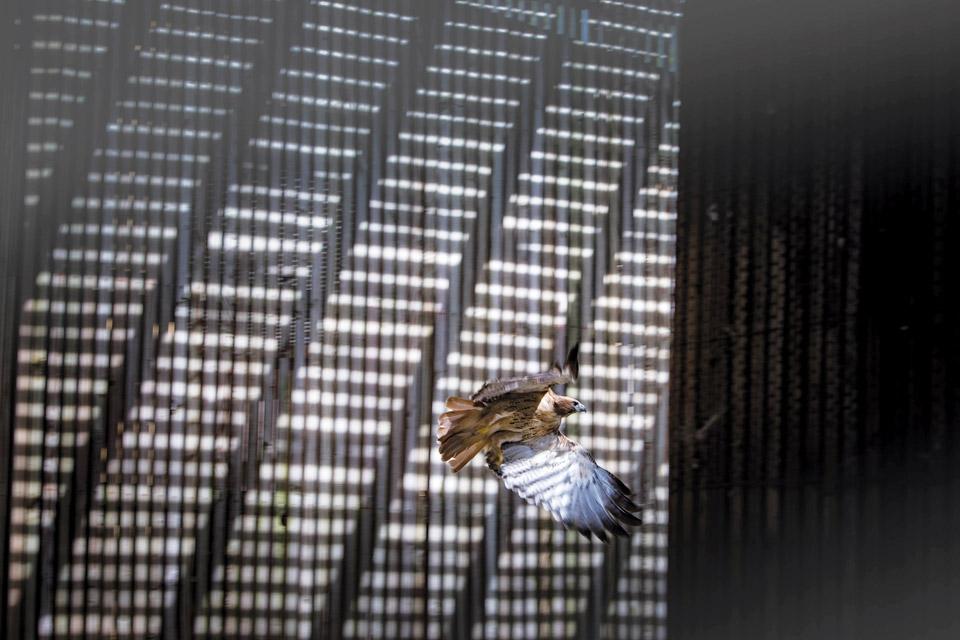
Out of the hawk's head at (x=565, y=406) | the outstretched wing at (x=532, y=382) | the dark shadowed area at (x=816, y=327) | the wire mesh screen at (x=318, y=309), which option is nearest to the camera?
the outstretched wing at (x=532, y=382)

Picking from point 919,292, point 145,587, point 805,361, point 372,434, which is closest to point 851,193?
point 919,292

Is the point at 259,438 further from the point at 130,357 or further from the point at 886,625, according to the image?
the point at 886,625

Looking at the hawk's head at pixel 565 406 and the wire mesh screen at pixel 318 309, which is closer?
the hawk's head at pixel 565 406

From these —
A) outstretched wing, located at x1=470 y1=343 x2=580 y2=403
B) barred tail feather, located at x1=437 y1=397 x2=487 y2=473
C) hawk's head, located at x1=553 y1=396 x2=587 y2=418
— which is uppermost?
outstretched wing, located at x1=470 y1=343 x2=580 y2=403

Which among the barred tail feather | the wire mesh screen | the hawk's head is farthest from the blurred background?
the hawk's head

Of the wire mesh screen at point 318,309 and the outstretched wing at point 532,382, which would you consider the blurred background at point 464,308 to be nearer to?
the wire mesh screen at point 318,309

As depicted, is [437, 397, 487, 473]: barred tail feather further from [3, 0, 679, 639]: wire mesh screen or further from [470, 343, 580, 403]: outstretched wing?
[3, 0, 679, 639]: wire mesh screen

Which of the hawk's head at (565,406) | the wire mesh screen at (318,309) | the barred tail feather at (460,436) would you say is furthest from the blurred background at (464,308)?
the hawk's head at (565,406)

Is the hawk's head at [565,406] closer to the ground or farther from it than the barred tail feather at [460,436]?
farther from it
